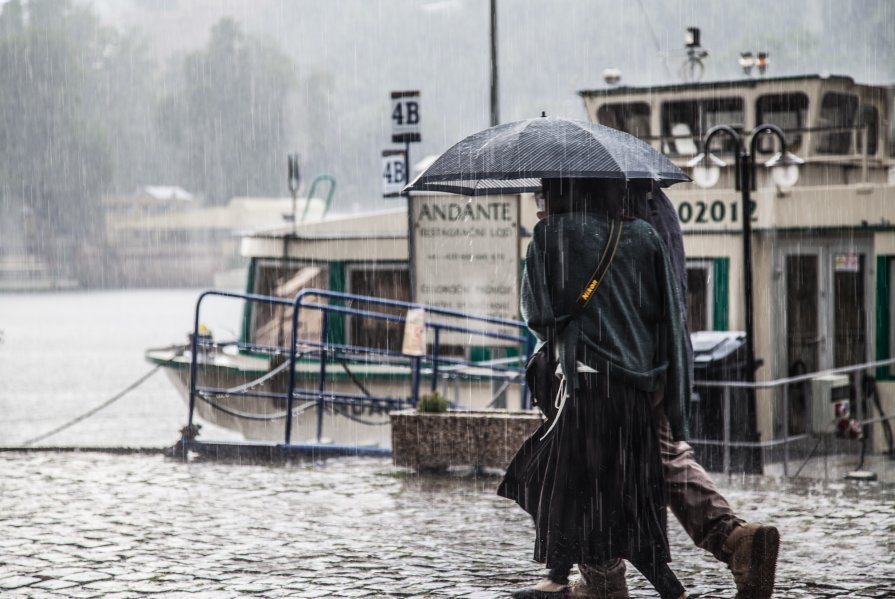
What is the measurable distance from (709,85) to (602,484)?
32.8ft

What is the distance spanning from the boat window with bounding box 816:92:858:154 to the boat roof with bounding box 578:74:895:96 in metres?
0.20

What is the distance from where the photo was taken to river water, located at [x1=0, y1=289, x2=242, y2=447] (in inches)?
943

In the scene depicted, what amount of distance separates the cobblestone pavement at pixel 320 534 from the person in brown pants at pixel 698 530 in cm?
43

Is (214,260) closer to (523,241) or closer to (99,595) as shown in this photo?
(523,241)

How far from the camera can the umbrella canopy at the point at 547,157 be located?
16.7 ft

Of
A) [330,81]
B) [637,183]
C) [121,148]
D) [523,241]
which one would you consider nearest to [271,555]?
[637,183]

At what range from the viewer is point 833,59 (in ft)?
406

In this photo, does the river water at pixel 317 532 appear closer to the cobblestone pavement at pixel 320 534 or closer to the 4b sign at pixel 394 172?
the cobblestone pavement at pixel 320 534

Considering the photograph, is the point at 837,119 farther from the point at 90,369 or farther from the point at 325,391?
the point at 90,369

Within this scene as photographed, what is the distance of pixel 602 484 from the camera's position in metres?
4.99

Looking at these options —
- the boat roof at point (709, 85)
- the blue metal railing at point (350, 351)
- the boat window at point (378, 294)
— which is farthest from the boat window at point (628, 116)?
the blue metal railing at point (350, 351)

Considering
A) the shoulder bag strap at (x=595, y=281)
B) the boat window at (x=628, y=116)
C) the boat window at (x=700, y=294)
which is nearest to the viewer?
the shoulder bag strap at (x=595, y=281)

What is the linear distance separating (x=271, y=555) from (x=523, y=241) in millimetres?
6675

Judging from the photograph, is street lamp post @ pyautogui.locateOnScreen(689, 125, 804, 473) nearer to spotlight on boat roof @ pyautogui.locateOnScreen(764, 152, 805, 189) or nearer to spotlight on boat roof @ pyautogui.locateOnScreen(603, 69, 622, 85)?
spotlight on boat roof @ pyautogui.locateOnScreen(764, 152, 805, 189)
